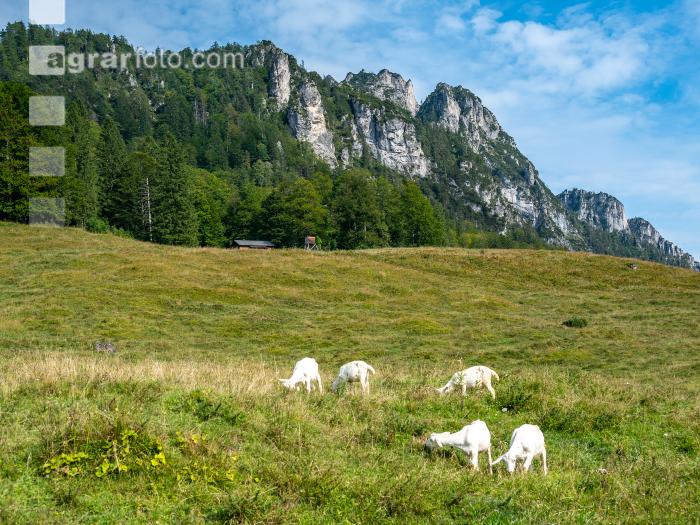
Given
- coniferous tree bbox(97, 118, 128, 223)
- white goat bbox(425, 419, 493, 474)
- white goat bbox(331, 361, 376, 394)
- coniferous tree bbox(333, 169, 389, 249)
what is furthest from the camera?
coniferous tree bbox(333, 169, 389, 249)

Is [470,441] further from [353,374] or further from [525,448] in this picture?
[353,374]

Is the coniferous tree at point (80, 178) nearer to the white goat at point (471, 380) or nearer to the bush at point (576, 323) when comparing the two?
the bush at point (576, 323)

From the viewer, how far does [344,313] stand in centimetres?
4181

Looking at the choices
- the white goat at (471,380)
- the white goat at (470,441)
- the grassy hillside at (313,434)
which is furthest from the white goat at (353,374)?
the white goat at (470,441)

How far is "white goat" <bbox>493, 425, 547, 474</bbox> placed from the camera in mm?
8500

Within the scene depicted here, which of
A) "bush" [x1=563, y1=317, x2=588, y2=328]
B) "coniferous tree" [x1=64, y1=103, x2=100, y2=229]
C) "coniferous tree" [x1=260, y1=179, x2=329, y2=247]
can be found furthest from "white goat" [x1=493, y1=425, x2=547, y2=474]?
"coniferous tree" [x1=260, y1=179, x2=329, y2=247]

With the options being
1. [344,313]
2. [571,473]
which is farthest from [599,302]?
[571,473]

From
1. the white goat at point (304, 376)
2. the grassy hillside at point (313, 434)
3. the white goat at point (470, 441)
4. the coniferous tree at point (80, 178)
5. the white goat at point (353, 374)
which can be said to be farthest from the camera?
the coniferous tree at point (80, 178)

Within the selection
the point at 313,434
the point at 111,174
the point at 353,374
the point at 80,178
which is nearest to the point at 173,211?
the point at 80,178

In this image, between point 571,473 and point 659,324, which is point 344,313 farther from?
point 571,473

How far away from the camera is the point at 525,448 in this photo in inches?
343

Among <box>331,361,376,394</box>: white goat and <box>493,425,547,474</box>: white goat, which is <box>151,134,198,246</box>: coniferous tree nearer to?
<box>331,361,376,394</box>: white goat

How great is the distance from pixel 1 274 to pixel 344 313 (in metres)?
28.4

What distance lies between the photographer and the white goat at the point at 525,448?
27.9ft
